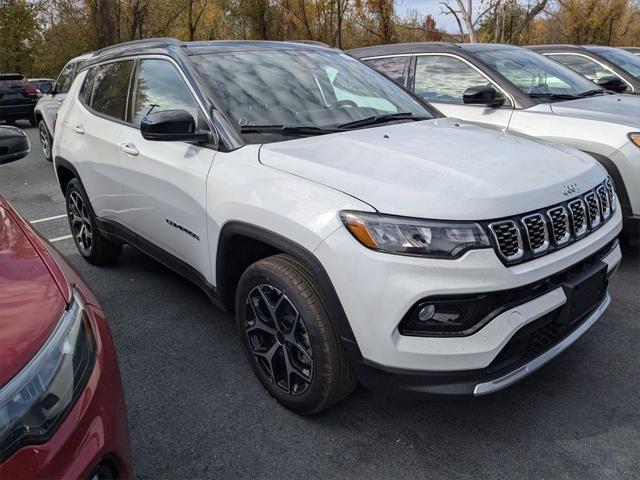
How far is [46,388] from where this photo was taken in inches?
55.1

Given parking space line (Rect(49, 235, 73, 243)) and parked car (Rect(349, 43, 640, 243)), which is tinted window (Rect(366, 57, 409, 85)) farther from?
parking space line (Rect(49, 235, 73, 243))

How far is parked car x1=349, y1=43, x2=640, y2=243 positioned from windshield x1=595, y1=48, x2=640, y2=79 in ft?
8.01

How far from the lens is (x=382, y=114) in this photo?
333 cm

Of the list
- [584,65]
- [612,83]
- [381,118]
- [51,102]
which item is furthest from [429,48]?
[51,102]

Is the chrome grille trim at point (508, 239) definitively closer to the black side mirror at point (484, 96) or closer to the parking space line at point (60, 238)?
the black side mirror at point (484, 96)

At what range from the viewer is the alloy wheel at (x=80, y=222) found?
453 centimetres

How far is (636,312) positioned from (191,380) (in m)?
2.78

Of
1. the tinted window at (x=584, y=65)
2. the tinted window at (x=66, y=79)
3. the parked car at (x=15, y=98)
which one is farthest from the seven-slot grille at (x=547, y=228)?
the parked car at (x=15, y=98)

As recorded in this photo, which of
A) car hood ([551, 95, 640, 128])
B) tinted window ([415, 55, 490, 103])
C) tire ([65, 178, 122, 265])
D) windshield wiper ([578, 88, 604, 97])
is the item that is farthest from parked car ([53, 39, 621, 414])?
windshield wiper ([578, 88, 604, 97])

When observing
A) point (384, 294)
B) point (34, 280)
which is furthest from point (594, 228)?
point (34, 280)

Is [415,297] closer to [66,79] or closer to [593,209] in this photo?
[593,209]

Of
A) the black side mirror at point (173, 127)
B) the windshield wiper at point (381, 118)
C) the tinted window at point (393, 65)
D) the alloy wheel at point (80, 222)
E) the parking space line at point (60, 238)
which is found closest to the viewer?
the black side mirror at point (173, 127)

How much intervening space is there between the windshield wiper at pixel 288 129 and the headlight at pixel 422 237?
38.6 inches

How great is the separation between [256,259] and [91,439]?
1.50 meters
